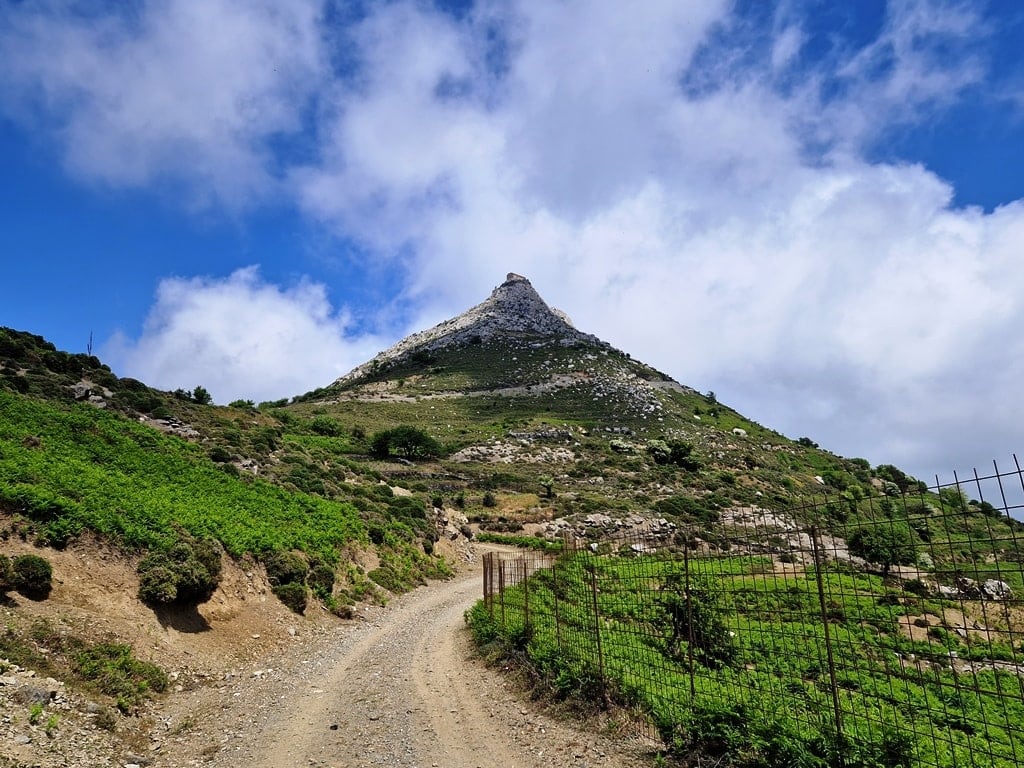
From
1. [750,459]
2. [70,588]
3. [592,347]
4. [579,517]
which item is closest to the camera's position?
[70,588]

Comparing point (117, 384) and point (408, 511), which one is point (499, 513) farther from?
point (117, 384)

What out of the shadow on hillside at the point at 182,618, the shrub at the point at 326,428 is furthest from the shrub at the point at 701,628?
the shrub at the point at 326,428

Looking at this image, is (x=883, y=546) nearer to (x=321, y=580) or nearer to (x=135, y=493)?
(x=321, y=580)

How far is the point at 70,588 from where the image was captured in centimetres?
1279

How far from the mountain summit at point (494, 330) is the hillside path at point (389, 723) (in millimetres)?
119301

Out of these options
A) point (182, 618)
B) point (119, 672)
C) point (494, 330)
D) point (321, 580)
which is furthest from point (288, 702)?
point (494, 330)

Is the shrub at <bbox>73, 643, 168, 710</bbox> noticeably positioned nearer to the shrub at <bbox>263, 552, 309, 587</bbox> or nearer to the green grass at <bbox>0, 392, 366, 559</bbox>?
the green grass at <bbox>0, 392, 366, 559</bbox>

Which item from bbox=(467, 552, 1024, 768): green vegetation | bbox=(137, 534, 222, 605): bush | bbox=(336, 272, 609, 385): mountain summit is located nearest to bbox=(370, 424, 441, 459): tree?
bbox=(467, 552, 1024, 768): green vegetation

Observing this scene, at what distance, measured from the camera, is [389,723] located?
10320mm

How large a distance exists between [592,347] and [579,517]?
88015mm

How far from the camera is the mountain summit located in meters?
139

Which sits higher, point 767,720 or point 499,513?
point 499,513

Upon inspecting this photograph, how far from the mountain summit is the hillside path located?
391 ft

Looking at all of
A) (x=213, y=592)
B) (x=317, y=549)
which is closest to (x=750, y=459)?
(x=317, y=549)
